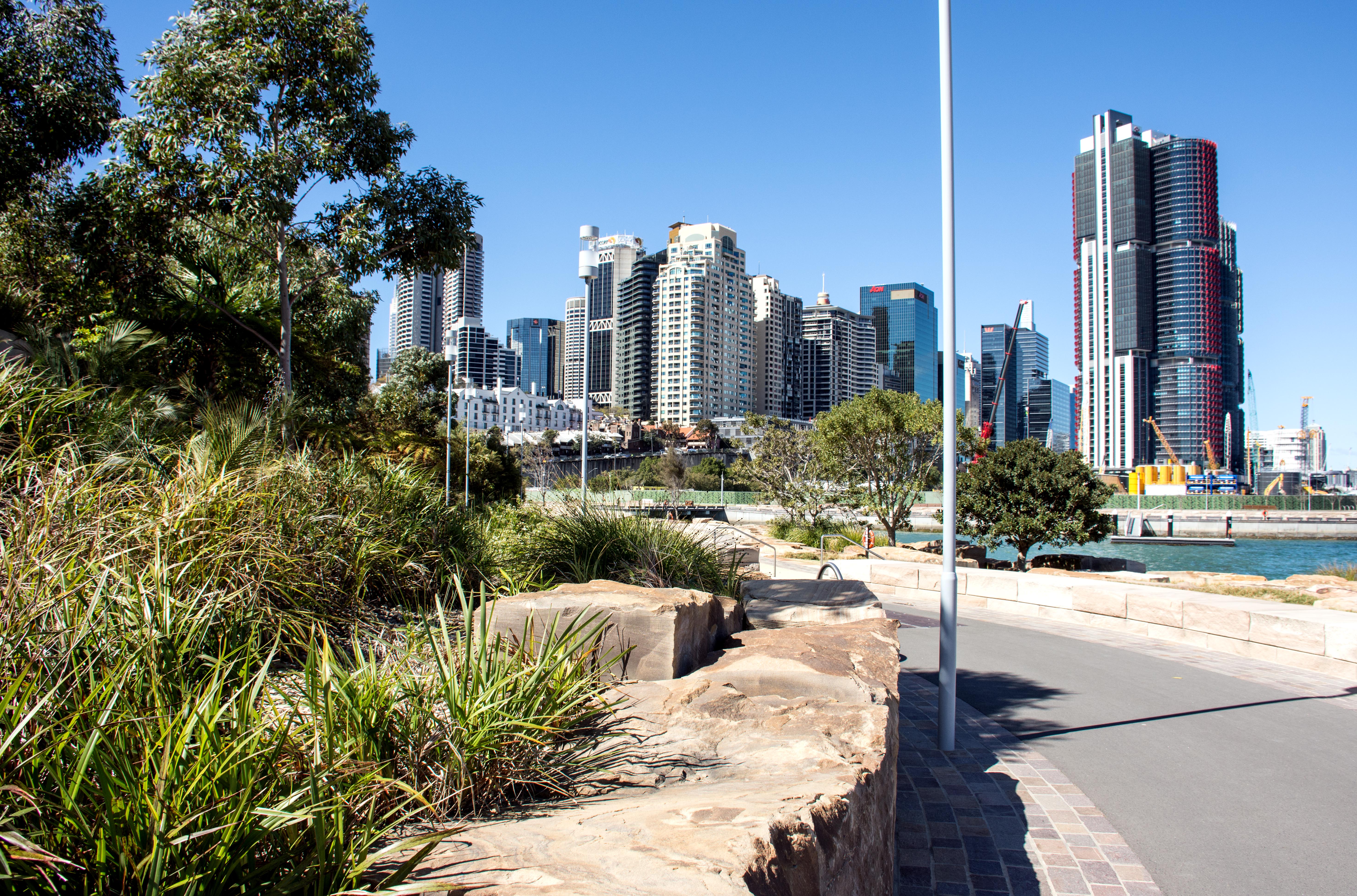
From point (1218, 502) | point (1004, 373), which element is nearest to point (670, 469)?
point (1004, 373)

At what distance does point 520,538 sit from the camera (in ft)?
25.8

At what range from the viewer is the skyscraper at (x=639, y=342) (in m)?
175

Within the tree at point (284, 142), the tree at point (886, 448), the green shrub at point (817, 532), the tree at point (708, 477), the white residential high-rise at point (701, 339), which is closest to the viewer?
the tree at point (284, 142)

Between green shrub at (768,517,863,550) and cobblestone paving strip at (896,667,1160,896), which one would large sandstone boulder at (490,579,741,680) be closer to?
cobblestone paving strip at (896,667,1160,896)

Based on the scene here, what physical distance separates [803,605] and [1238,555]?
53730 mm

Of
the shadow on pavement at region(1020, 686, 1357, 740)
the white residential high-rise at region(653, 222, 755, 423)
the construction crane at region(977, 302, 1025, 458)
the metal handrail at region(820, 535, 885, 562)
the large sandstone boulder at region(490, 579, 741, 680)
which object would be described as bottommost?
the shadow on pavement at region(1020, 686, 1357, 740)

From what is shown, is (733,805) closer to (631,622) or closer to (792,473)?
(631,622)

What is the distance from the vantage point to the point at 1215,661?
32.7ft

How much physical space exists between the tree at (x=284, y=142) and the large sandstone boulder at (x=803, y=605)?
27.1 feet

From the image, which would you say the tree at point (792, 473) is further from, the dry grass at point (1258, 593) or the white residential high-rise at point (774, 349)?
the white residential high-rise at point (774, 349)

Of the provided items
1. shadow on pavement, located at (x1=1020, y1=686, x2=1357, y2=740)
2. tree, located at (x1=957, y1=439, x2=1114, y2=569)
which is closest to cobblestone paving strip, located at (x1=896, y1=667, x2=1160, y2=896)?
shadow on pavement, located at (x1=1020, y1=686, x2=1357, y2=740)

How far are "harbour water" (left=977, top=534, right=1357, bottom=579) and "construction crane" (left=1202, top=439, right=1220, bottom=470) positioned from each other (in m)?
98.6

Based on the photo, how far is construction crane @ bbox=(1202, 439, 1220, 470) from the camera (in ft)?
531

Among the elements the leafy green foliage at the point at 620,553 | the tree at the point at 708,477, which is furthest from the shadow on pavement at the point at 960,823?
the tree at the point at 708,477
